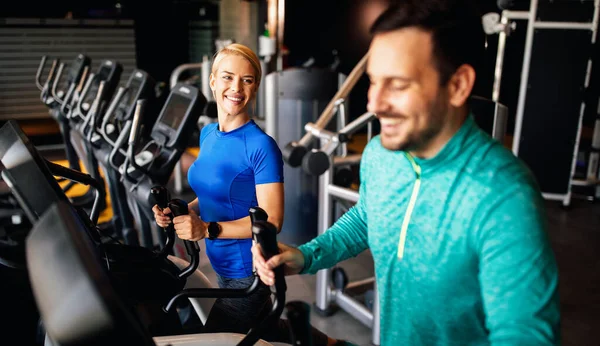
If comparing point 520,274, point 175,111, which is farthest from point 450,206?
point 175,111

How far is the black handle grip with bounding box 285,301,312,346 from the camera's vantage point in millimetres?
871

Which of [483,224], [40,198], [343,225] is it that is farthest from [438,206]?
[40,198]

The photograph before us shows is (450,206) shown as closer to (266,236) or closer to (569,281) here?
(266,236)

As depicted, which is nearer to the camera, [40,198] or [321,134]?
[40,198]

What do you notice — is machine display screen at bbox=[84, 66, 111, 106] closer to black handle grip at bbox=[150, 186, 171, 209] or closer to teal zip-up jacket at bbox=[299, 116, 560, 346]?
black handle grip at bbox=[150, 186, 171, 209]

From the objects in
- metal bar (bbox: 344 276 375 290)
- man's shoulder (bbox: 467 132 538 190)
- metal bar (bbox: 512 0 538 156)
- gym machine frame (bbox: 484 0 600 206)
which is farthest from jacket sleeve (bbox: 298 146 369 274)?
metal bar (bbox: 512 0 538 156)

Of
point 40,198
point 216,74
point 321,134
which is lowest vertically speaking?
point 321,134

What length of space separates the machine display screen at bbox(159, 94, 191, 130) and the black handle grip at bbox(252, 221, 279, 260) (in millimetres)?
1886

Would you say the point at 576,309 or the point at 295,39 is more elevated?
the point at 295,39

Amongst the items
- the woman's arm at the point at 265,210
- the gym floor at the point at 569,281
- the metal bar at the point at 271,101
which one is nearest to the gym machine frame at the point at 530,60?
the gym floor at the point at 569,281

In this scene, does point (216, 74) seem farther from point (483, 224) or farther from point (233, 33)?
point (233, 33)

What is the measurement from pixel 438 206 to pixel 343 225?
0.35 m

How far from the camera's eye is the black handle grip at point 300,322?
871 millimetres

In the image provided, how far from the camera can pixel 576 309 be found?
3.09m
